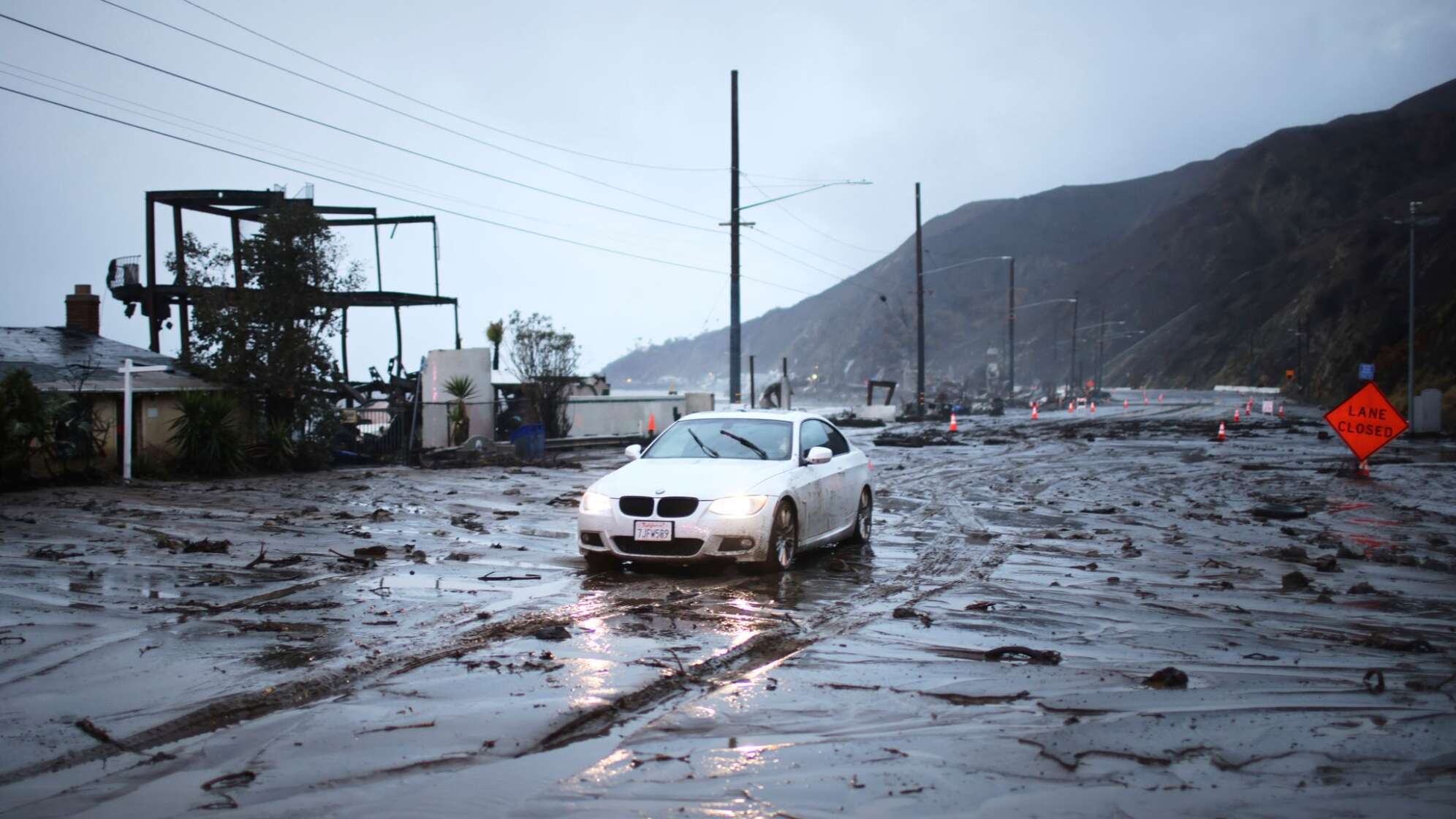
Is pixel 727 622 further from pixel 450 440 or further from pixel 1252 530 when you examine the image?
pixel 450 440

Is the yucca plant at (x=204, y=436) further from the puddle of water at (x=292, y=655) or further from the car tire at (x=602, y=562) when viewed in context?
the puddle of water at (x=292, y=655)

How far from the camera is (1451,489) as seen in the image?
1800 cm

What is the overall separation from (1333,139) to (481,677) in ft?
658

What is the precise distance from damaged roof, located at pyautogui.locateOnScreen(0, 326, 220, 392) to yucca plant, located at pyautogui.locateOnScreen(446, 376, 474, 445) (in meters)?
6.95

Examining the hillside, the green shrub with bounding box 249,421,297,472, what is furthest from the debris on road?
the hillside

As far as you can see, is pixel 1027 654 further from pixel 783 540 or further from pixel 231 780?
pixel 231 780

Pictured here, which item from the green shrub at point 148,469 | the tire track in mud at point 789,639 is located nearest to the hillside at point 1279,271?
the green shrub at point 148,469

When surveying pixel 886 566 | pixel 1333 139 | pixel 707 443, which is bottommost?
pixel 886 566

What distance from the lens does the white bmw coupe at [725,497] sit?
952cm

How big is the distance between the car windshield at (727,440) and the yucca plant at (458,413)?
1953 centimetres

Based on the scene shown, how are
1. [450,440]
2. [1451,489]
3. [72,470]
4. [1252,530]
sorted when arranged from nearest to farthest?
[1252,530], [1451,489], [72,470], [450,440]

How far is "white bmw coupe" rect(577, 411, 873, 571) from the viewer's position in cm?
952

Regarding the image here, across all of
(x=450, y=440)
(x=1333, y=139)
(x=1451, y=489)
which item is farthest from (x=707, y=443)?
(x=1333, y=139)

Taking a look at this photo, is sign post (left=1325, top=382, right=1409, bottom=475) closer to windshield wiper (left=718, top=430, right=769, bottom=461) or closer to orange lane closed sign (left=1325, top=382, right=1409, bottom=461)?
orange lane closed sign (left=1325, top=382, right=1409, bottom=461)
